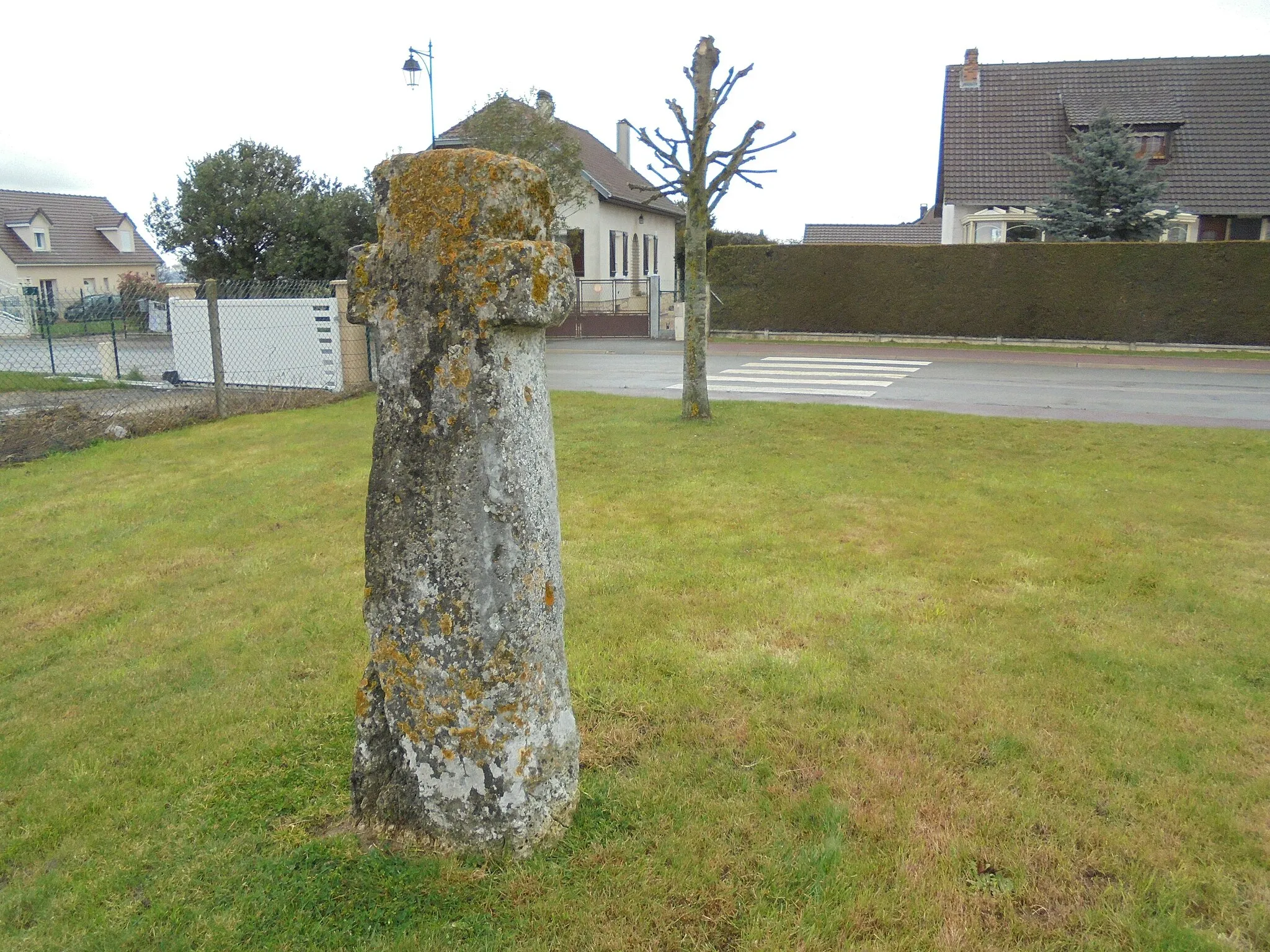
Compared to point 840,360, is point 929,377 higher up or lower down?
lower down

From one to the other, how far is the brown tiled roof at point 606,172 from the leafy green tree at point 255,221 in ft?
14.2

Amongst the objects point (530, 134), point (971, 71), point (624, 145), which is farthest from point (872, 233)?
point (530, 134)

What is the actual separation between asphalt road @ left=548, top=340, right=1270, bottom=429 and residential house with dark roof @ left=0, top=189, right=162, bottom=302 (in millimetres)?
38425

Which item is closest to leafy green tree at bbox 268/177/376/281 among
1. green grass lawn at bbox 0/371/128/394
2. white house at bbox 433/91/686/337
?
white house at bbox 433/91/686/337

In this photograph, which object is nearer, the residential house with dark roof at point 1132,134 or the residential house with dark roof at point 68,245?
the residential house with dark roof at point 1132,134

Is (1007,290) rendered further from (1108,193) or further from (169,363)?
(169,363)

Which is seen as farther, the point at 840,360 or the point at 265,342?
the point at 840,360

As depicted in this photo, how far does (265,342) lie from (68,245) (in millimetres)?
43734

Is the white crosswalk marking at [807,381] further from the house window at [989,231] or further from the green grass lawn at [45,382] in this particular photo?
the house window at [989,231]

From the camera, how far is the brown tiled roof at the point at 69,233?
158ft

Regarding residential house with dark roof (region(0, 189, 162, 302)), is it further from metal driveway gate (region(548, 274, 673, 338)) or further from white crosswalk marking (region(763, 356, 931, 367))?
white crosswalk marking (region(763, 356, 931, 367))

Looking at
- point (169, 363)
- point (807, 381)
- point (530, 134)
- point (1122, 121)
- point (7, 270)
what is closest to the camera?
point (807, 381)

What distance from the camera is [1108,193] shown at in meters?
24.4

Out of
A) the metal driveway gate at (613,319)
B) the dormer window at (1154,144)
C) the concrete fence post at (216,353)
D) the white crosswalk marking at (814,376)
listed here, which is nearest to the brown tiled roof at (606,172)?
the metal driveway gate at (613,319)
